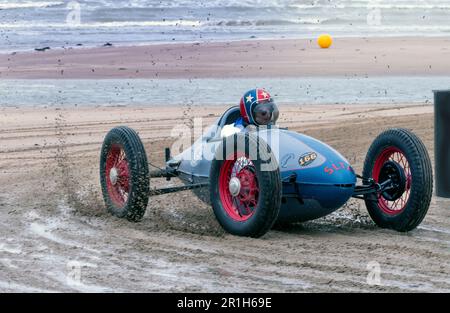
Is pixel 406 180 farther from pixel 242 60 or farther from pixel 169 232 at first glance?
pixel 242 60

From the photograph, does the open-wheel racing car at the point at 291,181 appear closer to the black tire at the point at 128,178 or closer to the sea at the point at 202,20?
the black tire at the point at 128,178

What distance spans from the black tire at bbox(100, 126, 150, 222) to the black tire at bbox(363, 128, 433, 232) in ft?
6.69

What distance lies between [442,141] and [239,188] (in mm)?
3250

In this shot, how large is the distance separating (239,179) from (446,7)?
174 feet

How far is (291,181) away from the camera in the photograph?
9.30 meters

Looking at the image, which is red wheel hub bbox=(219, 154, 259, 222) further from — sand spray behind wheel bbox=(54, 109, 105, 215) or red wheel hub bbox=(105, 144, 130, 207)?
sand spray behind wheel bbox=(54, 109, 105, 215)

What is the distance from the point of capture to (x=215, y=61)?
32250 mm

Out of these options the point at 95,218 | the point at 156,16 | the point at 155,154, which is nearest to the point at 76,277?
the point at 95,218

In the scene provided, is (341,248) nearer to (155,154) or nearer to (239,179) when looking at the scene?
(239,179)

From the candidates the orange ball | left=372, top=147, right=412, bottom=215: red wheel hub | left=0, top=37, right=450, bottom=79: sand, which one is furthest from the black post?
the orange ball

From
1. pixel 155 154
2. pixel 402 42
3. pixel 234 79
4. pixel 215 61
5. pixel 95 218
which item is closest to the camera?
pixel 95 218

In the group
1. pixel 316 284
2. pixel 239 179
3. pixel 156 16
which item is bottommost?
pixel 316 284

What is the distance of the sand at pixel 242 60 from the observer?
1152 inches

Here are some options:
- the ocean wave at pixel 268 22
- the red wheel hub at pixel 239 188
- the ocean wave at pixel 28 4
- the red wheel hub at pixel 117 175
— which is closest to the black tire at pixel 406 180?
the red wheel hub at pixel 239 188
